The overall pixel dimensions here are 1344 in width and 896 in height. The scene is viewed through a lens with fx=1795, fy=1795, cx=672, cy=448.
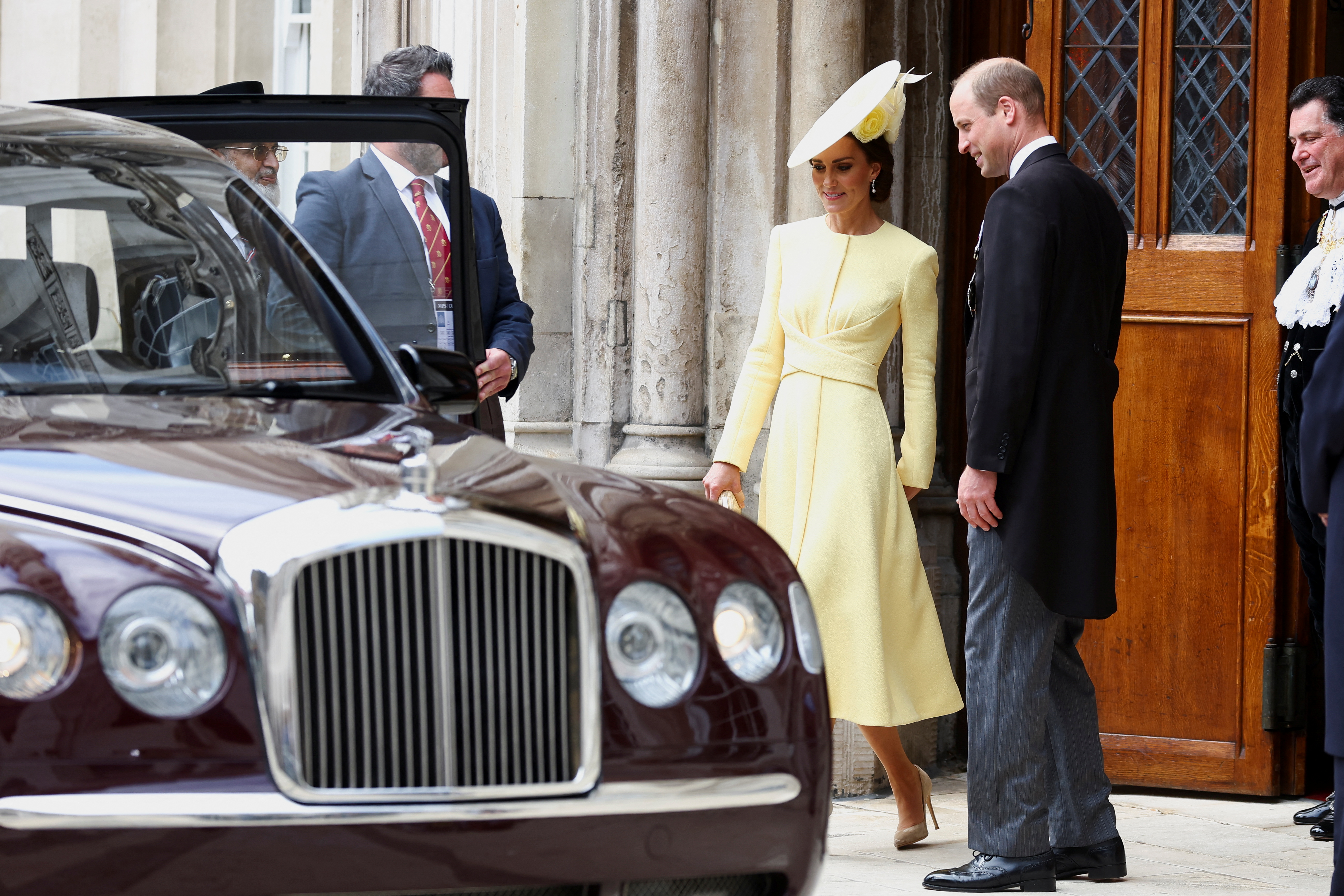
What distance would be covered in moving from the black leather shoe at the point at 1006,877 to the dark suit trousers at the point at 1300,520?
4.23ft

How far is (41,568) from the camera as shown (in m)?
Result: 2.31

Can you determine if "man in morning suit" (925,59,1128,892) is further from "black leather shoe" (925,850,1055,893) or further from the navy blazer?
the navy blazer

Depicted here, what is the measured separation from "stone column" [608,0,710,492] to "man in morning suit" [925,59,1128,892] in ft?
6.52

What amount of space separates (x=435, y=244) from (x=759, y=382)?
1108 millimetres

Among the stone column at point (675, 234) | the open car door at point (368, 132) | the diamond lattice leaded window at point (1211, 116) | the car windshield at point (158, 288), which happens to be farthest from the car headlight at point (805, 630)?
the stone column at point (675, 234)

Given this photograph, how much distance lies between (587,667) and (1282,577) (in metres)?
3.77

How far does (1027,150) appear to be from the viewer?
462 centimetres

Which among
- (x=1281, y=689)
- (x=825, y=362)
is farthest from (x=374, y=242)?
(x=1281, y=689)

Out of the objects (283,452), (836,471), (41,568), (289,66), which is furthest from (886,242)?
(289,66)

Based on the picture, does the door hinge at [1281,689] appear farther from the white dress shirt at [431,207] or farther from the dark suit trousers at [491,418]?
the white dress shirt at [431,207]

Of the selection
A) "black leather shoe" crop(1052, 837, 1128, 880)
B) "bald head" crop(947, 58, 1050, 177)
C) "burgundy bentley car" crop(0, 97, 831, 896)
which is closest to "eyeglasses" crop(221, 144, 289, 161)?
"burgundy bentley car" crop(0, 97, 831, 896)

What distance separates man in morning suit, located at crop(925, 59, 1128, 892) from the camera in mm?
4398

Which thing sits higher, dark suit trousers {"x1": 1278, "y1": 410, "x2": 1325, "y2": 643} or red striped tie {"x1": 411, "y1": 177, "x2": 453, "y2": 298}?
red striped tie {"x1": 411, "y1": 177, "x2": 453, "y2": 298}

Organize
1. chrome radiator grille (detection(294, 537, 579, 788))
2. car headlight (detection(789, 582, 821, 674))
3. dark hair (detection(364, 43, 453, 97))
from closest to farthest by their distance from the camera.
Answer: chrome radiator grille (detection(294, 537, 579, 788))
car headlight (detection(789, 582, 821, 674))
dark hair (detection(364, 43, 453, 97))
